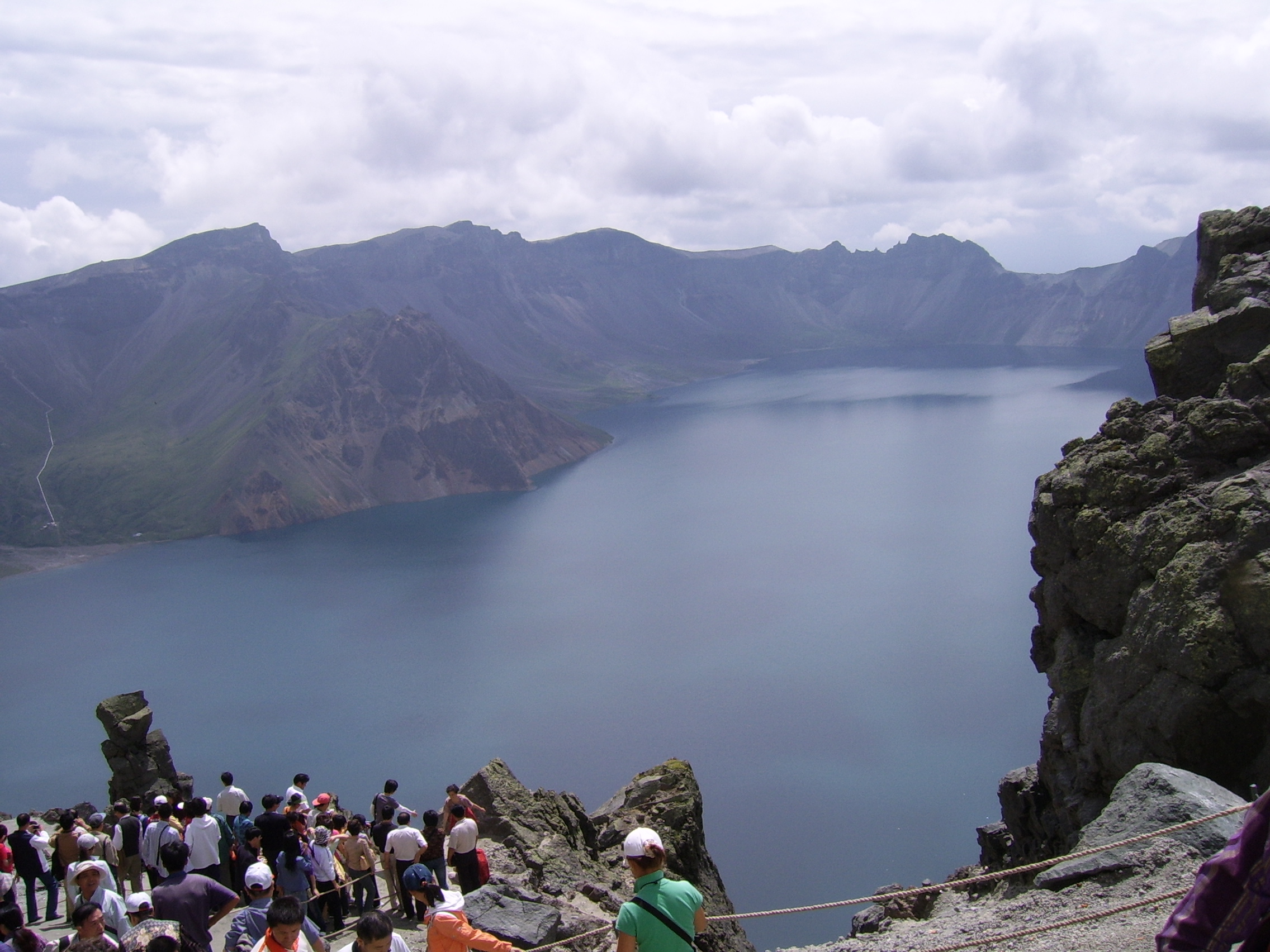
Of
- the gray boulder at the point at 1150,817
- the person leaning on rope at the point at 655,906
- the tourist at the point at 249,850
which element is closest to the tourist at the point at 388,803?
the tourist at the point at 249,850

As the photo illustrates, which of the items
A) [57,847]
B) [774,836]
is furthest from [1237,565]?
[774,836]

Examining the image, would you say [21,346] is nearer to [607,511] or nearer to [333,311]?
[333,311]

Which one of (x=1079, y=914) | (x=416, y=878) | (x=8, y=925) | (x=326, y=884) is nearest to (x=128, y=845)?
(x=326, y=884)

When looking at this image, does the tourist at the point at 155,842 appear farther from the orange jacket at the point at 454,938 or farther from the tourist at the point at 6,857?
the orange jacket at the point at 454,938

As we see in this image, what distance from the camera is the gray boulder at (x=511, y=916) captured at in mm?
9562

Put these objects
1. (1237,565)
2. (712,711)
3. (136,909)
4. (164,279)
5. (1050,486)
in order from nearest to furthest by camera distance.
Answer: (136,909) → (1237,565) → (1050,486) → (712,711) → (164,279)

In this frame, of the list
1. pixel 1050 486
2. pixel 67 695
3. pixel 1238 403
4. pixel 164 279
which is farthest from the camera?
pixel 164 279

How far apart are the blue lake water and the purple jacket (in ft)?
88.7

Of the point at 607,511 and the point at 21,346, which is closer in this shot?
the point at 607,511

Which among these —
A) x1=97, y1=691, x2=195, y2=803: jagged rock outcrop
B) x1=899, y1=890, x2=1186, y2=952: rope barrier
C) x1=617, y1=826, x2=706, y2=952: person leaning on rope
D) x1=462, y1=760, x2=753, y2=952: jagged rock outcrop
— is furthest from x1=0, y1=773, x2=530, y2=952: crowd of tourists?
x1=97, y1=691, x2=195, y2=803: jagged rock outcrop

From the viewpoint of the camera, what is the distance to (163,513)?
10638cm

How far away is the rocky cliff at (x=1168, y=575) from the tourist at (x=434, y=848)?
937 centimetres

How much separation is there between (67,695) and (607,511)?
47306 mm

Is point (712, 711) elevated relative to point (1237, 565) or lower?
lower
